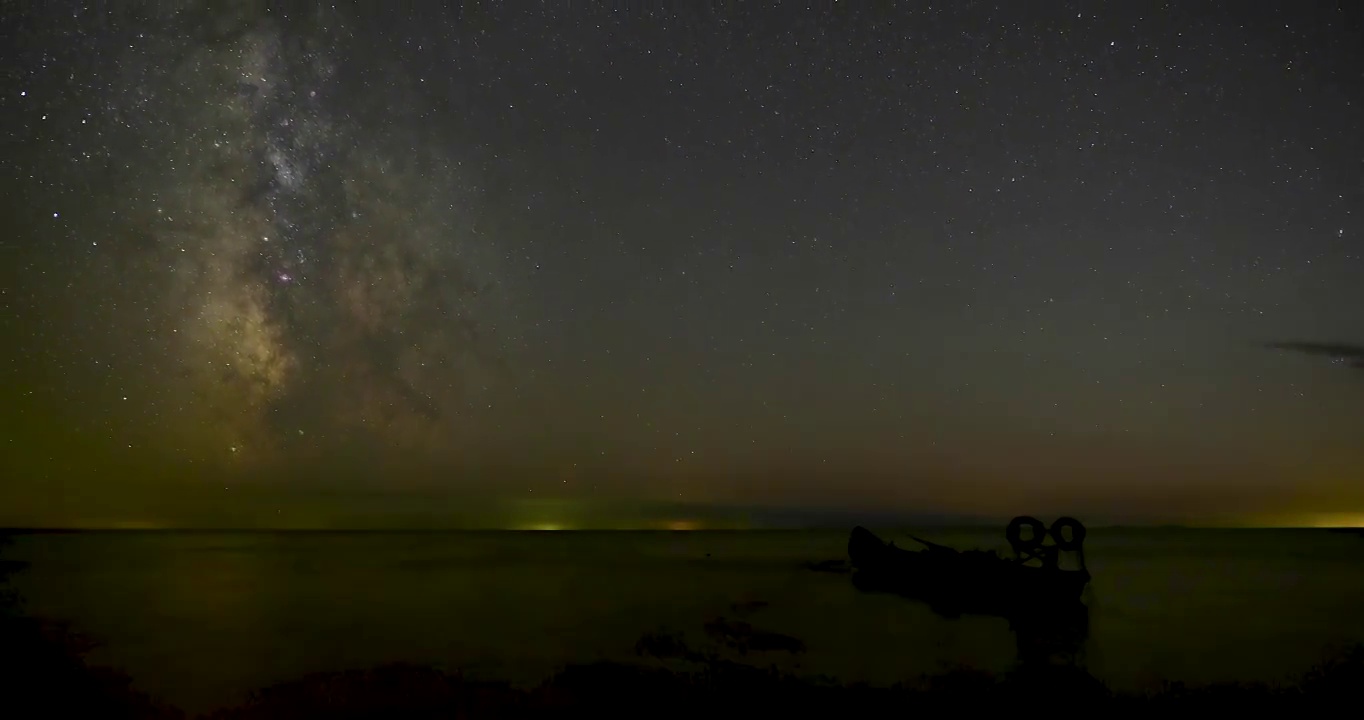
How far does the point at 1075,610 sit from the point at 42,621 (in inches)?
1095

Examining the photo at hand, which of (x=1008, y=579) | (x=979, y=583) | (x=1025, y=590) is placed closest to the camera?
(x=1025, y=590)

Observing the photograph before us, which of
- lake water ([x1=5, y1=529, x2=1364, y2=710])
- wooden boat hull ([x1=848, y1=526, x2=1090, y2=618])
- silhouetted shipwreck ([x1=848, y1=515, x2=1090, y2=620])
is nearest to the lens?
lake water ([x1=5, y1=529, x2=1364, y2=710])

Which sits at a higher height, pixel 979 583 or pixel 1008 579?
pixel 1008 579

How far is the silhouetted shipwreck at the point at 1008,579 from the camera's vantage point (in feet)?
70.3

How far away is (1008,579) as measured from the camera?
2316 cm

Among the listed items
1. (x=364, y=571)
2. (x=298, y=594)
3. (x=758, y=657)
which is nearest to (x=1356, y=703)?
(x=758, y=657)

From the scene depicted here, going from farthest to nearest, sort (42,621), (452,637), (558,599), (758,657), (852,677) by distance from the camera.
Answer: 1. (558,599)
2. (42,621)
3. (452,637)
4. (758,657)
5. (852,677)

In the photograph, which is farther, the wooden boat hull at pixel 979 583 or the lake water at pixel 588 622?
the wooden boat hull at pixel 979 583

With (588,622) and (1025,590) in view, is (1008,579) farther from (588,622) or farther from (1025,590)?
(588,622)

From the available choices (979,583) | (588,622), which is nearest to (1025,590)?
(979,583)

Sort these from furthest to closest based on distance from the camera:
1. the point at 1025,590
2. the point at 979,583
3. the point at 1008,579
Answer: the point at 979,583
the point at 1008,579
the point at 1025,590

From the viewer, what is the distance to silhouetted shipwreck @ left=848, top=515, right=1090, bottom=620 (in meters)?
21.4

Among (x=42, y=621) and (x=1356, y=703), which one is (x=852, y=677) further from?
(x=42, y=621)

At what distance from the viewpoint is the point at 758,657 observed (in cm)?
1662
